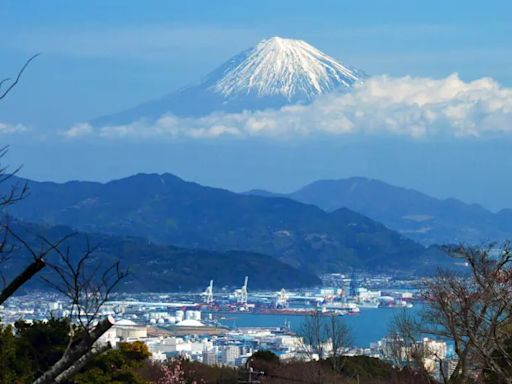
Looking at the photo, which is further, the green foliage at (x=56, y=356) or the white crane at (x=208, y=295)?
the white crane at (x=208, y=295)

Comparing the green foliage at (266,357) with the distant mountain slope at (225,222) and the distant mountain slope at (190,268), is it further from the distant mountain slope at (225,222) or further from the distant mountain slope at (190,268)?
the distant mountain slope at (225,222)

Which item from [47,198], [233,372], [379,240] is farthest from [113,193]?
[233,372]

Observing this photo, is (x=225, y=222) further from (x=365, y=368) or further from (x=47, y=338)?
(x=47, y=338)

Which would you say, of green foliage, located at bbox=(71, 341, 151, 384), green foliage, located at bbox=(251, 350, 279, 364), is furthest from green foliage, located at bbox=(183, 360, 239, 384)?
green foliage, located at bbox=(71, 341, 151, 384)

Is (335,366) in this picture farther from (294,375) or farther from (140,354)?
(140,354)

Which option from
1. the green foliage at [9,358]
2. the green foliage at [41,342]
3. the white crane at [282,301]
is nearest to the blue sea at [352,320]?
the white crane at [282,301]

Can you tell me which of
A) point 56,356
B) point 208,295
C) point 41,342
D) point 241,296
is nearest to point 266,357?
point 41,342

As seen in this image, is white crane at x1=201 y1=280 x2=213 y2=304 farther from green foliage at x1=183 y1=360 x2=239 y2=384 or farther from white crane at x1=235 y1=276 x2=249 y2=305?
green foliage at x1=183 y1=360 x2=239 y2=384
